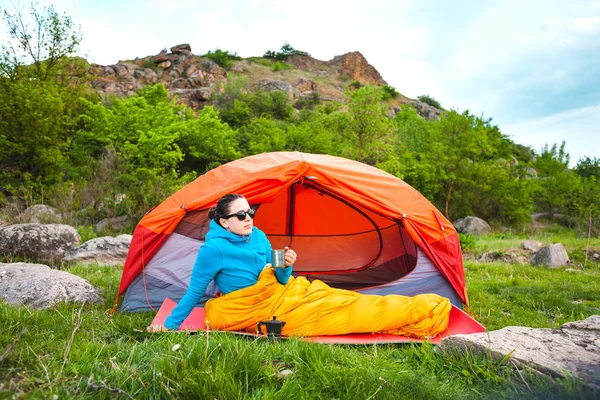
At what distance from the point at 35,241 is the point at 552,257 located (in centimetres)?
875

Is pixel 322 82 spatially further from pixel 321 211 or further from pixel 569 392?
pixel 569 392

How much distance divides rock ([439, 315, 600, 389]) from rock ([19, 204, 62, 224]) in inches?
347

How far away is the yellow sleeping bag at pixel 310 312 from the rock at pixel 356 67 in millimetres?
50626

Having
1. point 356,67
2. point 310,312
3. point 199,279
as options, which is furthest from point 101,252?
point 356,67

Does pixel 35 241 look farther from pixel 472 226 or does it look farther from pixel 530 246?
pixel 472 226

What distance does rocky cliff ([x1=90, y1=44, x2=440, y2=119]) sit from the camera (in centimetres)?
3028

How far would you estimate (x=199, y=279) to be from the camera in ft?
10.4

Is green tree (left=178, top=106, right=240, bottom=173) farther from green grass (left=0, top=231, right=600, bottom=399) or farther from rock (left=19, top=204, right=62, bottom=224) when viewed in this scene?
green grass (left=0, top=231, right=600, bottom=399)

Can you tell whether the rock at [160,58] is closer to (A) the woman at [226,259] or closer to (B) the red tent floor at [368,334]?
(B) the red tent floor at [368,334]

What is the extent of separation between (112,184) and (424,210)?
8886mm

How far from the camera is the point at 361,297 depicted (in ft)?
11.0

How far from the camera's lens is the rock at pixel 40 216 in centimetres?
889

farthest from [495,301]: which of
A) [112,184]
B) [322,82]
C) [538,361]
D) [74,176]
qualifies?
[322,82]

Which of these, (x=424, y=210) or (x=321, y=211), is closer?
(x=424, y=210)
